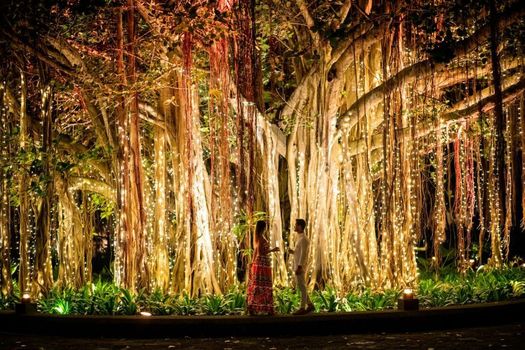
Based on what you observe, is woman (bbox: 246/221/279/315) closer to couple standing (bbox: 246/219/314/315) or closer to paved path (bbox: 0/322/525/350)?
couple standing (bbox: 246/219/314/315)

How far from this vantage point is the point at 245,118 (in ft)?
34.0

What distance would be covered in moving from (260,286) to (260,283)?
0.03 metres

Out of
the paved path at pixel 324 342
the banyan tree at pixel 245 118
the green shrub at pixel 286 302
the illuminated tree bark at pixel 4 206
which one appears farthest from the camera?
the illuminated tree bark at pixel 4 206

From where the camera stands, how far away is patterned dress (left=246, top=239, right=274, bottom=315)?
858cm

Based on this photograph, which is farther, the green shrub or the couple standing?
the green shrub

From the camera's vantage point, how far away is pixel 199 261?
1032cm

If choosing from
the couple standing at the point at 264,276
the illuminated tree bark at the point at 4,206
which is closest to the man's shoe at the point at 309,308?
the couple standing at the point at 264,276

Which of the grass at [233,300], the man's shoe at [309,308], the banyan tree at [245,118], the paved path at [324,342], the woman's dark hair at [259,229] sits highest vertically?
the banyan tree at [245,118]

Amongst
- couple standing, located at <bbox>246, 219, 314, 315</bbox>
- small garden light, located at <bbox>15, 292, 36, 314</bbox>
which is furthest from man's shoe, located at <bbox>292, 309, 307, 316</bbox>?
small garden light, located at <bbox>15, 292, 36, 314</bbox>

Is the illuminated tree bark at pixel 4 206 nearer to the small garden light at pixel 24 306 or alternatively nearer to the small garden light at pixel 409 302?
the small garden light at pixel 24 306

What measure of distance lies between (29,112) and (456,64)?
6.03 meters

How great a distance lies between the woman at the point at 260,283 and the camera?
858 centimetres

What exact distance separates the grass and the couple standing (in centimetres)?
45

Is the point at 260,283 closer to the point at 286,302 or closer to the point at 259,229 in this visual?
the point at 259,229
